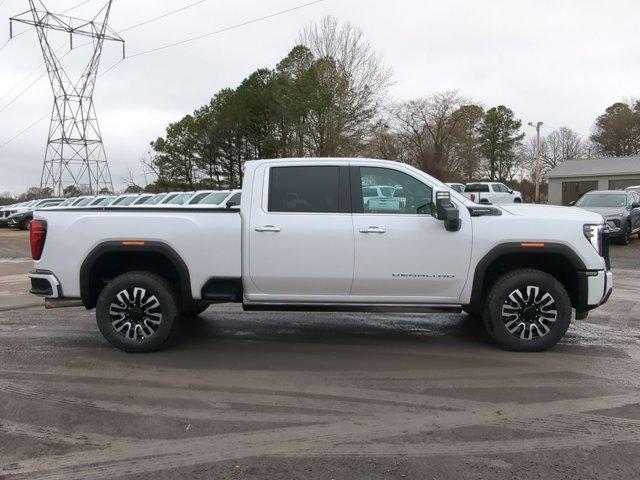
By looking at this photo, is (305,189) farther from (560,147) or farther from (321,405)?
(560,147)

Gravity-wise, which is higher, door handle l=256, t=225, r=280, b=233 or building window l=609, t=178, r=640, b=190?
building window l=609, t=178, r=640, b=190

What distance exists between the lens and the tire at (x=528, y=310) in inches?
211

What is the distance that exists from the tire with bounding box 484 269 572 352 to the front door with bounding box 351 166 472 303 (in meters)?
0.45

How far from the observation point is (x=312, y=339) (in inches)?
246

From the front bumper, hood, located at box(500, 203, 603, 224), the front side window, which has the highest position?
the front side window

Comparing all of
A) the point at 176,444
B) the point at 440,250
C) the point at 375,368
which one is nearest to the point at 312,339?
the point at 375,368

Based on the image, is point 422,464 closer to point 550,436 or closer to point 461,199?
point 550,436

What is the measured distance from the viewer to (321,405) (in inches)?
168

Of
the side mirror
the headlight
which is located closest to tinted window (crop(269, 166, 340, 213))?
the side mirror

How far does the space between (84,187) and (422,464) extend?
1848 inches

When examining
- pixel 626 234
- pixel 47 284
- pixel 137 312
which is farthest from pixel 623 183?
pixel 47 284

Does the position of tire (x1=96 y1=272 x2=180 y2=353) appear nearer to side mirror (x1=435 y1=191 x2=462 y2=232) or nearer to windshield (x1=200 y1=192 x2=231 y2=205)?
side mirror (x1=435 y1=191 x2=462 y2=232)

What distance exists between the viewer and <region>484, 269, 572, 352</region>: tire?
5.36 m

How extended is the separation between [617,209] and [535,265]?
42.4ft
